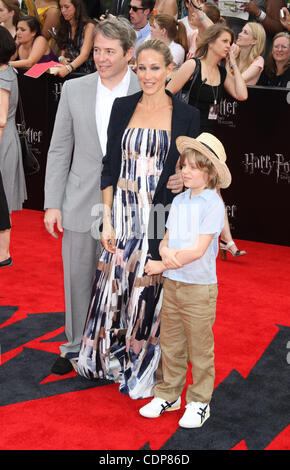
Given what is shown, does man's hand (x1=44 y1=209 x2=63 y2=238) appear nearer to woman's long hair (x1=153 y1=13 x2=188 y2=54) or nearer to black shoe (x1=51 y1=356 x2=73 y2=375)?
black shoe (x1=51 y1=356 x2=73 y2=375)

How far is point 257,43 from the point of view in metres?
6.52

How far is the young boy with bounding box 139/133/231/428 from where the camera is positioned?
3.02 meters

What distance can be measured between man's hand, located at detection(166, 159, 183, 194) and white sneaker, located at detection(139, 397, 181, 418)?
1056 mm

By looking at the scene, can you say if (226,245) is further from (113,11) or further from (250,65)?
(113,11)

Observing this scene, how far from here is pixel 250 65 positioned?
659cm

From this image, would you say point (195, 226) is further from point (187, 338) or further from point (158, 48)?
point (158, 48)

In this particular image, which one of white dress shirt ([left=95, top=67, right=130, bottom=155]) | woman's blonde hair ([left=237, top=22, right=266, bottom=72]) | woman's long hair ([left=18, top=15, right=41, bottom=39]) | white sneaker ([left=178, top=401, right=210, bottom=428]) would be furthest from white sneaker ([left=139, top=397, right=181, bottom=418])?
woman's long hair ([left=18, top=15, right=41, bottom=39])

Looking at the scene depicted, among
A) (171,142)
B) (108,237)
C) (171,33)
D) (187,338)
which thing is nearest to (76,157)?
(108,237)

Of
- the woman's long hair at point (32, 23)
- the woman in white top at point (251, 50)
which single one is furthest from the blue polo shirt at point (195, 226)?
the woman's long hair at point (32, 23)

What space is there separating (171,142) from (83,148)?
0.53 m

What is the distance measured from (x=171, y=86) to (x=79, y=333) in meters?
2.36

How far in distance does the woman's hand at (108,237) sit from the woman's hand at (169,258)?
0.35 metres

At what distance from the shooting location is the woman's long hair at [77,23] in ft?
23.5

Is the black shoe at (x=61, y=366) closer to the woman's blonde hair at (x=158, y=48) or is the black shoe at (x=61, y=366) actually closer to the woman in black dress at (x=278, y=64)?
the woman's blonde hair at (x=158, y=48)
